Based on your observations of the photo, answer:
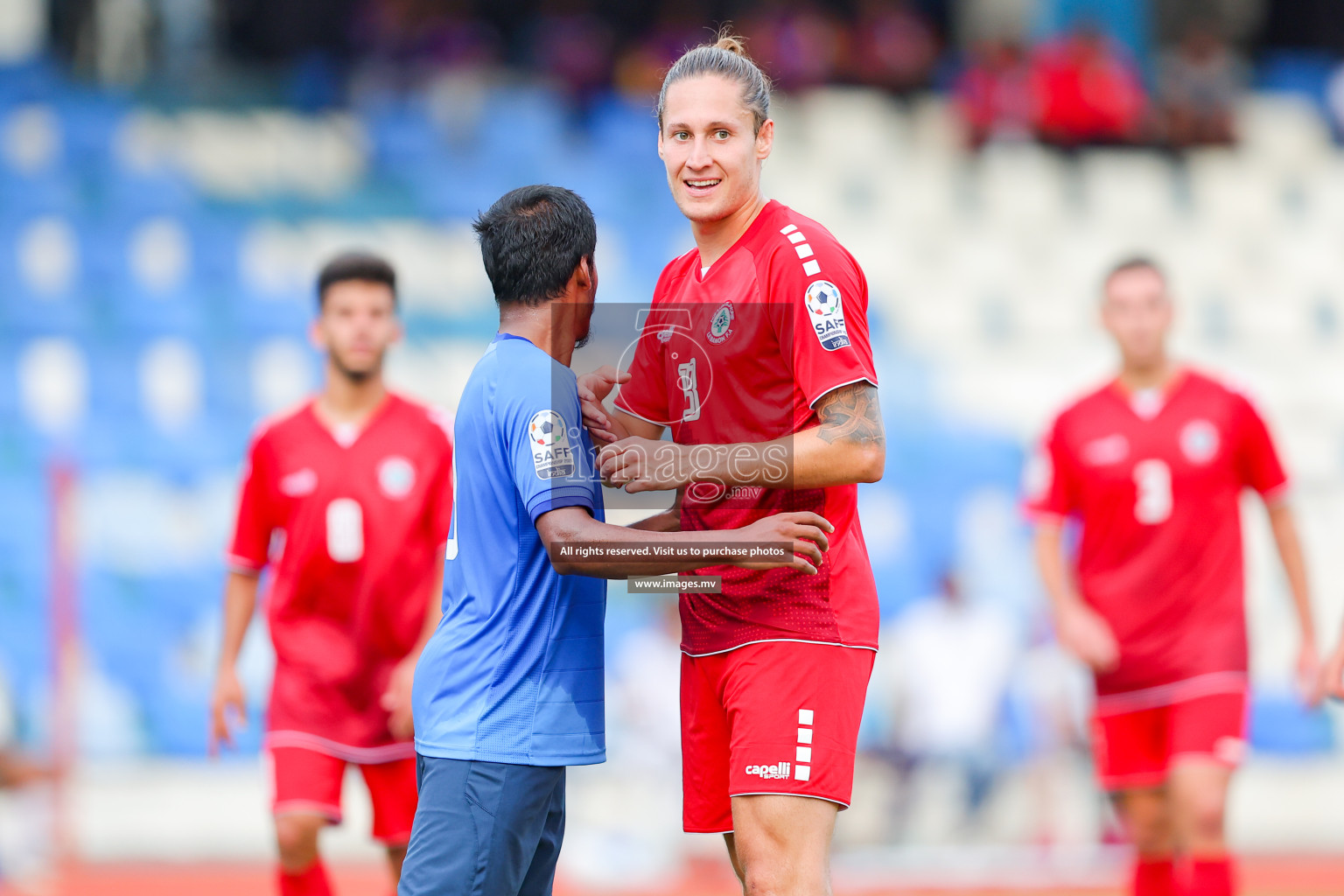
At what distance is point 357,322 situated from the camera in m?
5.59

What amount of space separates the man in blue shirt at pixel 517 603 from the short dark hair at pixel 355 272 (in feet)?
6.38

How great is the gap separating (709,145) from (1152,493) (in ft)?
9.90

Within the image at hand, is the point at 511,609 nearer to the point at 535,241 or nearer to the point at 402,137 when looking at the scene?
the point at 535,241

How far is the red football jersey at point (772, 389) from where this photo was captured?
3.66 m

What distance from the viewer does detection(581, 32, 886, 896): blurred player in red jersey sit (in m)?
3.60

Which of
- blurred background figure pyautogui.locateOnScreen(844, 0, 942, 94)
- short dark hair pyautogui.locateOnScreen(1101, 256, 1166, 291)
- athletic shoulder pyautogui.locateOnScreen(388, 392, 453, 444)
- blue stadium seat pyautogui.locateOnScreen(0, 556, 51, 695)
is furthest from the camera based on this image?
blurred background figure pyautogui.locateOnScreen(844, 0, 942, 94)

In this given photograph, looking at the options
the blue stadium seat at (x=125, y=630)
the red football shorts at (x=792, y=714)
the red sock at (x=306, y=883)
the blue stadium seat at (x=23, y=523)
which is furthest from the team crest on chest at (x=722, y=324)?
the blue stadium seat at (x=23, y=523)

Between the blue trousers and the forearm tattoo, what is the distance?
105 cm

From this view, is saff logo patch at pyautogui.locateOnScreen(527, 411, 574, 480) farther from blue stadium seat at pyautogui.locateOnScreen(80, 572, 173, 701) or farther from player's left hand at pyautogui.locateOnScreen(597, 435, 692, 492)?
blue stadium seat at pyautogui.locateOnScreen(80, 572, 173, 701)

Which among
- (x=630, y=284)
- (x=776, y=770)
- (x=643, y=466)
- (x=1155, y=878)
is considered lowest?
(x=1155, y=878)

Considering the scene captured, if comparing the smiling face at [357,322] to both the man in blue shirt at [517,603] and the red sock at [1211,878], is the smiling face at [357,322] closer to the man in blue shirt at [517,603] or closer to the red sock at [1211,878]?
the man in blue shirt at [517,603]

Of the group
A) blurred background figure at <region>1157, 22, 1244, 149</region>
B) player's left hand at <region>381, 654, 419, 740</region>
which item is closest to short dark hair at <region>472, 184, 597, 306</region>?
player's left hand at <region>381, 654, 419, 740</region>

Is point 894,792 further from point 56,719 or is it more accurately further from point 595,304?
point 595,304

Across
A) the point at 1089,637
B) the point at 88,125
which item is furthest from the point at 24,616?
the point at 1089,637
